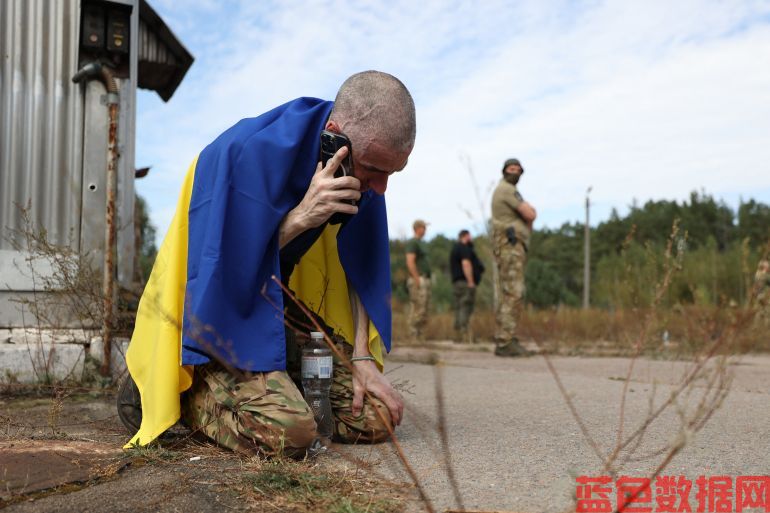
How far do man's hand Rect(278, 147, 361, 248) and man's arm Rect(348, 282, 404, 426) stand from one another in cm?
60

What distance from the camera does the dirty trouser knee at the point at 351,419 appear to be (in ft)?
9.46

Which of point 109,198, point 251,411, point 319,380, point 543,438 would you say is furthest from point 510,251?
point 251,411

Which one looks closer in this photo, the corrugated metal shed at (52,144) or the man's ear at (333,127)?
the man's ear at (333,127)

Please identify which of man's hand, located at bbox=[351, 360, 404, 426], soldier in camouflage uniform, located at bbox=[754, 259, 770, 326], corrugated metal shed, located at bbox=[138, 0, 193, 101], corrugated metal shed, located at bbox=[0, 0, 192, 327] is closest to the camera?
soldier in camouflage uniform, located at bbox=[754, 259, 770, 326]

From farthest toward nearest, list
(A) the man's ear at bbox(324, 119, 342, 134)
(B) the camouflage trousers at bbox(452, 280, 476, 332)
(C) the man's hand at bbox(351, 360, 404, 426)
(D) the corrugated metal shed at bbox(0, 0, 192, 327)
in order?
(B) the camouflage trousers at bbox(452, 280, 476, 332) → (D) the corrugated metal shed at bbox(0, 0, 192, 327) → (C) the man's hand at bbox(351, 360, 404, 426) → (A) the man's ear at bbox(324, 119, 342, 134)

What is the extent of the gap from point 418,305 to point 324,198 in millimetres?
8700

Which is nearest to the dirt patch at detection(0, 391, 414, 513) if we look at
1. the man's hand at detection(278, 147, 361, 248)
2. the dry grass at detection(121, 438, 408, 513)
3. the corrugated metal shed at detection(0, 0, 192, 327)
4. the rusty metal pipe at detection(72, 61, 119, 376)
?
the dry grass at detection(121, 438, 408, 513)

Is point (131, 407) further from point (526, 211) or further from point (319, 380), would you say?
point (526, 211)

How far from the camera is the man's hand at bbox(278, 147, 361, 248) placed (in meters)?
2.60

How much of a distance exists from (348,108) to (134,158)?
271cm

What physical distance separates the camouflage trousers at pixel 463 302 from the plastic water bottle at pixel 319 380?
8042mm

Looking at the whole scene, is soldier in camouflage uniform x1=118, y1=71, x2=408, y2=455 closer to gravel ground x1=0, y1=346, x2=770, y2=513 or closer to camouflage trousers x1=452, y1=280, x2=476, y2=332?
gravel ground x1=0, y1=346, x2=770, y2=513

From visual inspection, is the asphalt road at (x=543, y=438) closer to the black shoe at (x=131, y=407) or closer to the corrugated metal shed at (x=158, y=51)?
the black shoe at (x=131, y=407)

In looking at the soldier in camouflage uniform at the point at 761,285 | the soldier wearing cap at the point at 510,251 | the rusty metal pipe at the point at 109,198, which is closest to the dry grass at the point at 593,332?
the soldier wearing cap at the point at 510,251
